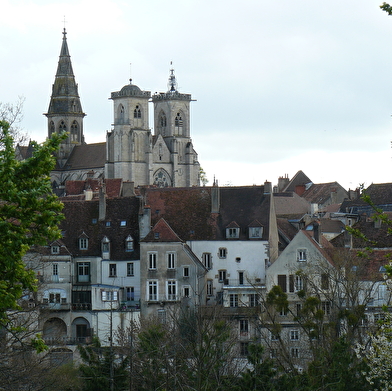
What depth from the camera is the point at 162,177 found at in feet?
538

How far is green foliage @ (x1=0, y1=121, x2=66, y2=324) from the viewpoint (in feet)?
63.0

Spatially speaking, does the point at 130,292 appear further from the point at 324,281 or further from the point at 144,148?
the point at 144,148

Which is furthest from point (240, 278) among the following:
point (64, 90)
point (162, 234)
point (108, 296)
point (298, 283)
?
point (64, 90)

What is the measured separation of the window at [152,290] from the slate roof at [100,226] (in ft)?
8.29

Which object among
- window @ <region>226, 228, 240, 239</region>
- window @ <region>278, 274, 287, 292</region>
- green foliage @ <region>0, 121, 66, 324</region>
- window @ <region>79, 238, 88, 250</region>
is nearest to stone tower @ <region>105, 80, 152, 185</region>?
window @ <region>79, 238, 88, 250</region>

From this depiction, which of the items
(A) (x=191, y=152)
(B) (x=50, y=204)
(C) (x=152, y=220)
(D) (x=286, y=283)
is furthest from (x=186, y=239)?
(A) (x=191, y=152)

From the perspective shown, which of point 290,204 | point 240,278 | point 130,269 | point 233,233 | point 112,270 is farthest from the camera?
point 290,204

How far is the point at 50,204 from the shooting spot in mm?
19875

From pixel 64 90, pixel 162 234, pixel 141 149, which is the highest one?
pixel 64 90

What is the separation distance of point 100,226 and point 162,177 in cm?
9398

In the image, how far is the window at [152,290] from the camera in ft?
217

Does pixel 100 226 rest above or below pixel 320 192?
below

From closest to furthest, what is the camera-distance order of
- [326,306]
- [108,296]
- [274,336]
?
[274,336], [326,306], [108,296]

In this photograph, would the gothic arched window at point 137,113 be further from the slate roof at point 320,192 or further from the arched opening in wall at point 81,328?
the arched opening in wall at point 81,328
